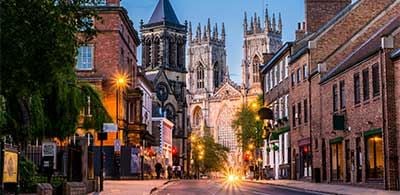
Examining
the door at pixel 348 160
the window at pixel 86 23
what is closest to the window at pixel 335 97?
the door at pixel 348 160

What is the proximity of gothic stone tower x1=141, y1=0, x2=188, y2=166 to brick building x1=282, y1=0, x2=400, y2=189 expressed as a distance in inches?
2827

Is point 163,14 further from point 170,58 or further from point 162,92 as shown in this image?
point 162,92

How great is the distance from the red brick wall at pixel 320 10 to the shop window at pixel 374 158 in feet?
70.8

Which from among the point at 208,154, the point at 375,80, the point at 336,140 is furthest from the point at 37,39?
the point at 208,154

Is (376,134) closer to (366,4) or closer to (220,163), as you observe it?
(366,4)

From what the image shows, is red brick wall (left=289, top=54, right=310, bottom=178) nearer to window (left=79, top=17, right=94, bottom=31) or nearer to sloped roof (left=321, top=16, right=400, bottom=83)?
sloped roof (left=321, top=16, right=400, bottom=83)

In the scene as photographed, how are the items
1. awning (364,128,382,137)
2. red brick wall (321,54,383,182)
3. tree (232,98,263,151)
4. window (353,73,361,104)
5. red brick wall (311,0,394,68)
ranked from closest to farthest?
awning (364,128,382,137) < red brick wall (321,54,383,182) < window (353,73,361,104) < red brick wall (311,0,394,68) < tree (232,98,263,151)

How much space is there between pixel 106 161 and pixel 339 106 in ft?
78.9

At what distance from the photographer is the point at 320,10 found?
201ft

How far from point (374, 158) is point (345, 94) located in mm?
6324

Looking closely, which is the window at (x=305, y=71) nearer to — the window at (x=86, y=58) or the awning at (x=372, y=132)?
the awning at (x=372, y=132)

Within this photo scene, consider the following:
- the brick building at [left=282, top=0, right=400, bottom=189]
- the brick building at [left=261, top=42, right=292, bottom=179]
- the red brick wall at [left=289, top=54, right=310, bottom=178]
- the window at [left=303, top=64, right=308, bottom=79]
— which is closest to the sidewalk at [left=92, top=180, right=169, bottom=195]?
the brick building at [left=282, top=0, right=400, bottom=189]

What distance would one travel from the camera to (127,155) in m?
66.1

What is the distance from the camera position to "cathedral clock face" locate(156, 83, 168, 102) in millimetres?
131375
